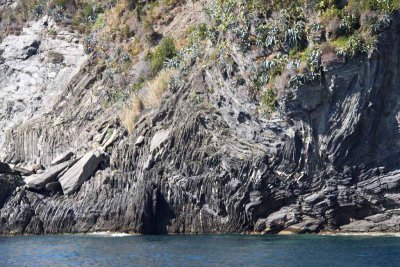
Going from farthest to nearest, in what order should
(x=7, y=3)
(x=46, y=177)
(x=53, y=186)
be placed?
1. (x=7, y=3)
2. (x=46, y=177)
3. (x=53, y=186)

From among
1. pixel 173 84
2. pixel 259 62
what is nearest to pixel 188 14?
pixel 173 84

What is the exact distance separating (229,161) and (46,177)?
10158 mm

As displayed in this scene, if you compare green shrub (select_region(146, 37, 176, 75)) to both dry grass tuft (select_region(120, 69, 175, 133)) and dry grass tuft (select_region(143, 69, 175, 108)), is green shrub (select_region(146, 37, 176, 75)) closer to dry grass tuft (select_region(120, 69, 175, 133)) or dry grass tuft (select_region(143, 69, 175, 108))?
dry grass tuft (select_region(120, 69, 175, 133))

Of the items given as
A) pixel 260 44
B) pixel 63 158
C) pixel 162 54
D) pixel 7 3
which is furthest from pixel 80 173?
pixel 7 3

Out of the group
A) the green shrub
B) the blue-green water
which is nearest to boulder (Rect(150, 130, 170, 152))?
the blue-green water

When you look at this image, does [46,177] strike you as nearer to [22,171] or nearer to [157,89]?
[22,171]

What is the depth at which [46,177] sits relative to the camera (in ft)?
135

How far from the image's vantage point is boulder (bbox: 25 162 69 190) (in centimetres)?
4084

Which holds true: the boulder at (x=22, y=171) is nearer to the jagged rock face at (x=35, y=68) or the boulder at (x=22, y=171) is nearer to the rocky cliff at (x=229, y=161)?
the rocky cliff at (x=229, y=161)

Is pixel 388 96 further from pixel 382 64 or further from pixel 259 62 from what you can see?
pixel 259 62

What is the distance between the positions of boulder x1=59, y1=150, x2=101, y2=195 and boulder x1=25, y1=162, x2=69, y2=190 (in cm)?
60

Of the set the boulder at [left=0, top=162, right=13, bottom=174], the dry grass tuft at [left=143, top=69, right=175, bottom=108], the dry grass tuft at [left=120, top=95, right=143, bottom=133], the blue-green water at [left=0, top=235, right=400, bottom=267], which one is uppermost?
the dry grass tuft at [left=143, top=69, right=175, bottom=108]

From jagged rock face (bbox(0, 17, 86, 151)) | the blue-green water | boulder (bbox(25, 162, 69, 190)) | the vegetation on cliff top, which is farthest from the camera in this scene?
jagged rock face (bbox(0, 17, 86, 151))

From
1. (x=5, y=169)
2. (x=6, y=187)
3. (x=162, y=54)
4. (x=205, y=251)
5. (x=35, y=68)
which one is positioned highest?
(x=35, y=68)
